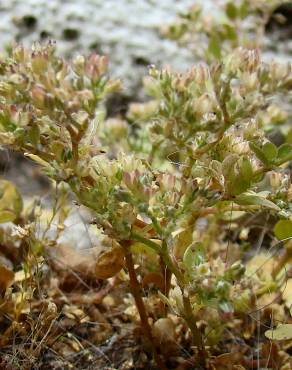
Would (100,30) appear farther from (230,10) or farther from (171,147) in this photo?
(171,147)

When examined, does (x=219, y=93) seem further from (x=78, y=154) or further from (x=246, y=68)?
(x=78, y=154)

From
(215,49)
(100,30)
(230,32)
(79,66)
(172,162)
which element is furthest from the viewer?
(100,30)

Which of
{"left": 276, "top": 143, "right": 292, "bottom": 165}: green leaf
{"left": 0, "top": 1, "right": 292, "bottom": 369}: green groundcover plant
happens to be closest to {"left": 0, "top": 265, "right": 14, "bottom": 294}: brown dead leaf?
{"left": 0, "top": 1, "right": 292, "bottom": 369}: green groundcover plant

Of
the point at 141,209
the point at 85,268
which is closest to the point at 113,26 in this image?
the point at 85,268

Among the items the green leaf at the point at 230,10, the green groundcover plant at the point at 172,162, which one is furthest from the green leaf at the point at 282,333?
the green leaf at the point at 230,10

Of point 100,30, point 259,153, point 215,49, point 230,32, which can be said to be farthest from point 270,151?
point 100,30

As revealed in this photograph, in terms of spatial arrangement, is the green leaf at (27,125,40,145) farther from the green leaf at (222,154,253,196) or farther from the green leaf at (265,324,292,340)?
the green leaf at (265,324,292,340)
